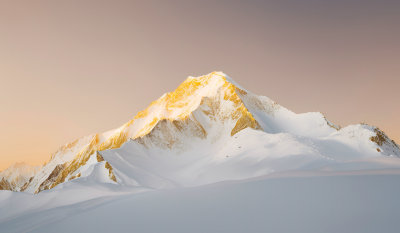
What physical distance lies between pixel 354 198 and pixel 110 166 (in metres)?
36.2

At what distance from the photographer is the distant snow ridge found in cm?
2820

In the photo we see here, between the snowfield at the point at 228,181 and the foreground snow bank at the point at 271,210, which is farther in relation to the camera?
the snowfield at the point at 228,181

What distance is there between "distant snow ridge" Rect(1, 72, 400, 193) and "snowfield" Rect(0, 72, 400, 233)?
0.27 metres

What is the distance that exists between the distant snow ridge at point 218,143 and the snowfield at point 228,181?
0.27 m

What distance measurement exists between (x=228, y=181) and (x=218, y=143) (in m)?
55.6

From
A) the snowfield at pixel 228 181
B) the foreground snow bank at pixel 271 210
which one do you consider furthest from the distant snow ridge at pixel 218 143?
the foreground snow bank at pixel 271 210

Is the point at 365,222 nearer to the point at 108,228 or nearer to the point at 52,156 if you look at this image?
the point at 108,228

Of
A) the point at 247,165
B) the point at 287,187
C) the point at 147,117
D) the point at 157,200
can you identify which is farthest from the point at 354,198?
the point at 147,117

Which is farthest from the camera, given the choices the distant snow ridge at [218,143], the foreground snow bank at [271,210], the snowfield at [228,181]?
the distant snow ridge at [218,143]

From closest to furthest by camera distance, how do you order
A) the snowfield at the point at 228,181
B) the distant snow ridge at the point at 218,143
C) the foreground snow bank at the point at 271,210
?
1. the foreground snow bank at the point at 271,210
2. the snowfield at the point at 228,181
3. the distant snow ridge at the point at 218,143

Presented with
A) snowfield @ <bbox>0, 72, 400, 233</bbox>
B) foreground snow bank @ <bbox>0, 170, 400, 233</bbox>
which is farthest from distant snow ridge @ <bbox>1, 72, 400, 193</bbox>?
foreground snow bank @ <bbox>0, 170, 400, 233</bbox>

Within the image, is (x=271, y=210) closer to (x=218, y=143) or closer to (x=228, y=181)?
(x=228, y=181)

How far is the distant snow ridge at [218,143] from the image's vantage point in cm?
2820

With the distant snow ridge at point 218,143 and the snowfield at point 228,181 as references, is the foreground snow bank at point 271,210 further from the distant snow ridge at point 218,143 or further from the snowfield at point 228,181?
the distant snow ridge at point 218,143
